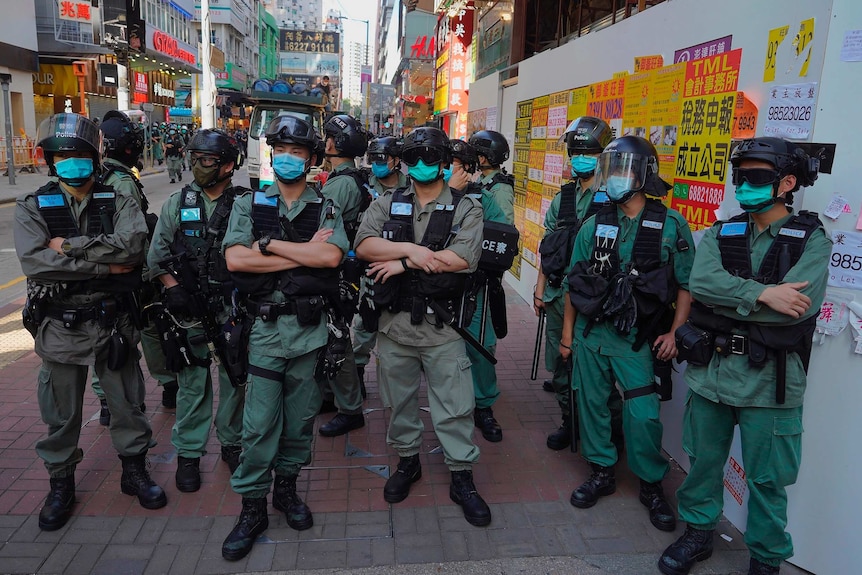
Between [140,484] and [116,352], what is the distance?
80cm

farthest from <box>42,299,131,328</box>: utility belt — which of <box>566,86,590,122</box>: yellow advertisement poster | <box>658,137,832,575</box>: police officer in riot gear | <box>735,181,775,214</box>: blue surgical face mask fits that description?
<box>566,86,590,122</box>: yellow advertisement poster

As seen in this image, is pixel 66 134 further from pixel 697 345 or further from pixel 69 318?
pixel 697 345

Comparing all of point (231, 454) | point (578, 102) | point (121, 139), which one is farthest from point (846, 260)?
point (121, 139)

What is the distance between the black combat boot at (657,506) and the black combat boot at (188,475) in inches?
104

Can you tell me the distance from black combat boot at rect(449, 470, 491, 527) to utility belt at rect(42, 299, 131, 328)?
6.92 ft

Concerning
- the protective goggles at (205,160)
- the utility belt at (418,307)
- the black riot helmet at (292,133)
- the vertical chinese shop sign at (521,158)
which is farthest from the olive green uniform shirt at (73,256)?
the vertical chinese shop sign at (521,158)

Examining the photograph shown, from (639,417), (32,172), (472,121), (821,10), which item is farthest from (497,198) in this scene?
(32,172)

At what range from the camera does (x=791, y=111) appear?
10.6ft

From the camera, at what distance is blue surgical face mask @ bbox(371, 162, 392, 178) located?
5598mm

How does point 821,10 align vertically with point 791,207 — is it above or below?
above

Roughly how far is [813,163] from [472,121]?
392 inches

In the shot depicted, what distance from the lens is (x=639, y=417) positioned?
3510 millimetres

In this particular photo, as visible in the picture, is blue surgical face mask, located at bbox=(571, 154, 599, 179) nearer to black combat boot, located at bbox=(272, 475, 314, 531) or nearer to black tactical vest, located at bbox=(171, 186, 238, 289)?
black tactical vest, located at bbox=(171, 186, 238, 289)

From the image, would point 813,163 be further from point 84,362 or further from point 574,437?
point 84,362
